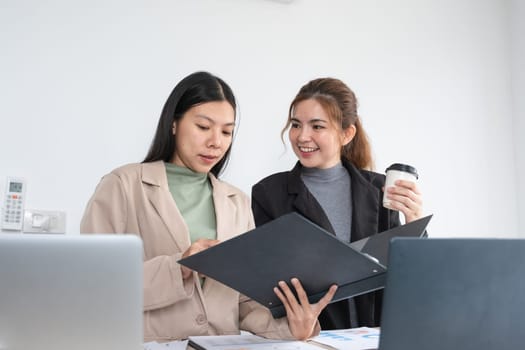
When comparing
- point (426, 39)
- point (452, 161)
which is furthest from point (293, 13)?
point (452, 161)

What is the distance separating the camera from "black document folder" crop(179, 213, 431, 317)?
1085 mm

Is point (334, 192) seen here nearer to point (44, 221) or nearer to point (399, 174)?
point (399, 174)

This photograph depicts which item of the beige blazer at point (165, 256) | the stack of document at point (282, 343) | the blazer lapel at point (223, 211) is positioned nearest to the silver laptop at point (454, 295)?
the stack of document at point (282, 343)

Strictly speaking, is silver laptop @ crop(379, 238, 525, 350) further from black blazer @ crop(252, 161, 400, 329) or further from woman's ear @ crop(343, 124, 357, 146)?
woman's ear @ crop(343, 124, 357, 146)

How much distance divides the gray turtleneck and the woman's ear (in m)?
0.09

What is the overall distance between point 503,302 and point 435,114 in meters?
2.10

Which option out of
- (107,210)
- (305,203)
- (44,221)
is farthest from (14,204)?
(305,203)

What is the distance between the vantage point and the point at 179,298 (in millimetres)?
1365

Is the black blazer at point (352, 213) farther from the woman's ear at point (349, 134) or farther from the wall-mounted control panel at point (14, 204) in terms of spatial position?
the wall-mounted control panel at point (14, 204)

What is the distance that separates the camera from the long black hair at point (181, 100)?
63.9 inches

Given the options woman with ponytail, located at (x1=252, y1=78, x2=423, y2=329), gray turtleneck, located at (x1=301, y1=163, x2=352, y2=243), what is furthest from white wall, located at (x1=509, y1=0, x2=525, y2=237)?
gray turtleneck, located at (x1=301, y1=163, x2=352, y2=243)

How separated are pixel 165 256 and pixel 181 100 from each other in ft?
1.56

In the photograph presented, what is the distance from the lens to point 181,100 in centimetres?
164

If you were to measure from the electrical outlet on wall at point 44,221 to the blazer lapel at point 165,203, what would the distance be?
71cm
